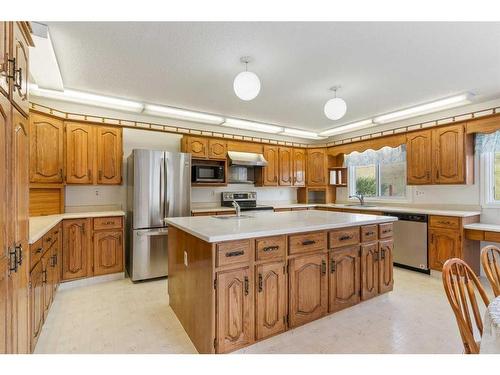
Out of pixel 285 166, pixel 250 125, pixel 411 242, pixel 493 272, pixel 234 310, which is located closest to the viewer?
pixel 493 272

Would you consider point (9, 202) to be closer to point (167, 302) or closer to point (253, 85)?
point (253, 85)

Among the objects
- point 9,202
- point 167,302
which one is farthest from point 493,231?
point 9,202

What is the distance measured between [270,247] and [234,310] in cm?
53

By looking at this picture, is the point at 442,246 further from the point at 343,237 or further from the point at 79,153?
the point at 79,153

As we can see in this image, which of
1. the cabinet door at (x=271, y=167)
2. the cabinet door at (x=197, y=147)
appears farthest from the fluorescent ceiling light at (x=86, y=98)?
the cabinet door at (x=271, y=167)

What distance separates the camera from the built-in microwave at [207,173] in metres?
4.38

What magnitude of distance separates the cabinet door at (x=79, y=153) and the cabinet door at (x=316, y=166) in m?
4.20

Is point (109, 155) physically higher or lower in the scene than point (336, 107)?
lower

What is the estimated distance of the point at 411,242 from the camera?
389cm

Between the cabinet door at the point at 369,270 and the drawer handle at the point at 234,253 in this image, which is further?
the cabinet door at the point at 369,270

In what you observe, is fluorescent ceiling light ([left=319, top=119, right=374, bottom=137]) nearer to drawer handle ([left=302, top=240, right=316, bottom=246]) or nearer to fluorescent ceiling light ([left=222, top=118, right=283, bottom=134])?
fluorescent ceiling light ([left=222, top=118, right=283, bottom=134])

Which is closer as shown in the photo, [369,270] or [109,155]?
[369,270]

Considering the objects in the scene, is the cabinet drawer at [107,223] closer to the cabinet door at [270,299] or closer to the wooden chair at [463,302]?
the cabinet door at [270,299]

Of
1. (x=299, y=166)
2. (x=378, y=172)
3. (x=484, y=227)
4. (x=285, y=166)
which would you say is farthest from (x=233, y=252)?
(x=378, y=172)
